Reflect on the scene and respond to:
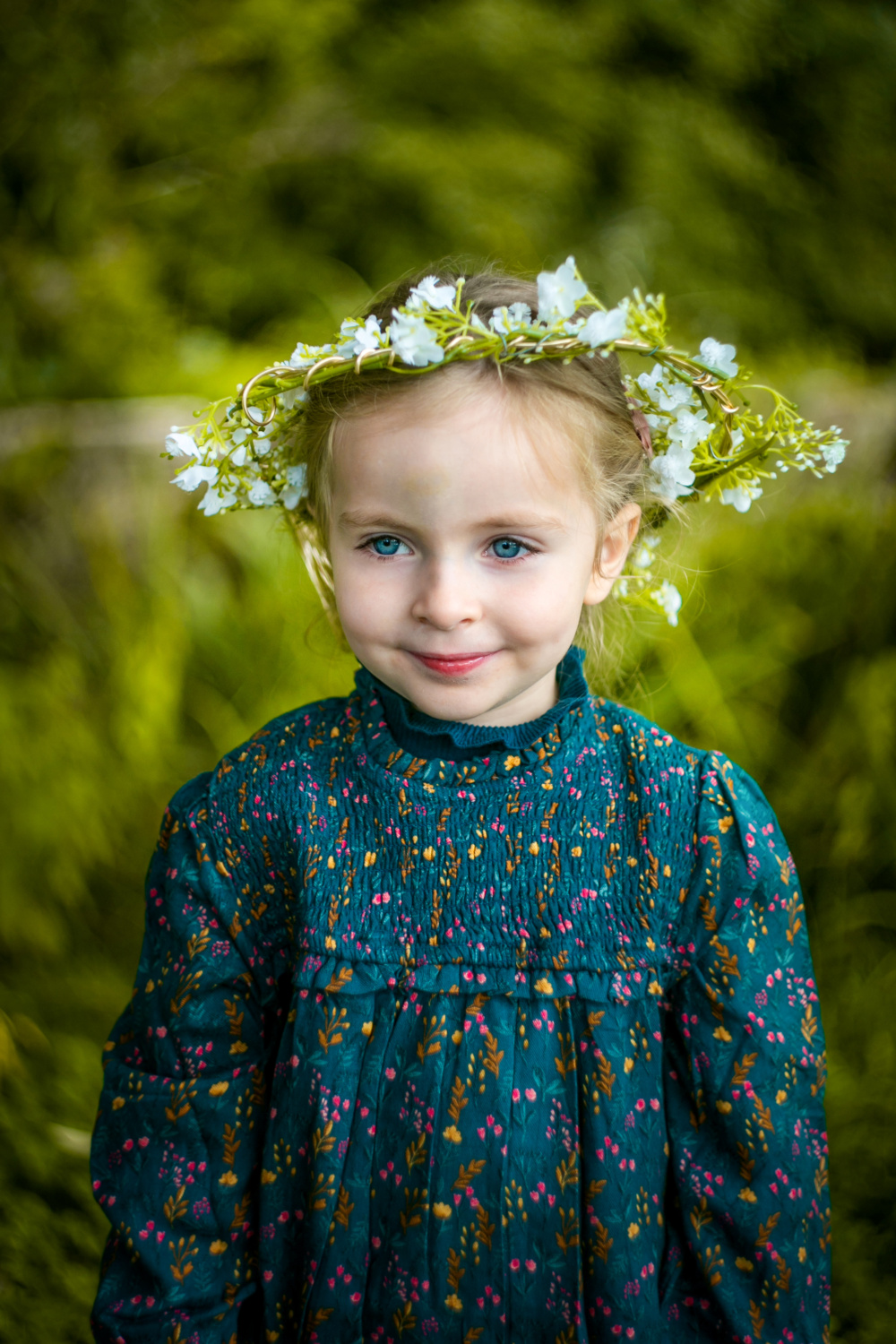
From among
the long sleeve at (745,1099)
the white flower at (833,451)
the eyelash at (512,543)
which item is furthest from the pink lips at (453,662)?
the white flower at (833,451)

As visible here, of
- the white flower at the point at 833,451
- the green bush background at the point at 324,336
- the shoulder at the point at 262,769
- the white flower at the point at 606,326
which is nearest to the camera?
the white flower at the point at 606,326

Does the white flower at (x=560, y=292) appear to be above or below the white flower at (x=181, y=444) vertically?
below

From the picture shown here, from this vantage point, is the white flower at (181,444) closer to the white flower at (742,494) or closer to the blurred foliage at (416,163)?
the white flower at (742,494)

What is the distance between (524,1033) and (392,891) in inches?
8.7

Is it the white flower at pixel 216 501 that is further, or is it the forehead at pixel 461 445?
the white flower at pixel 216 501

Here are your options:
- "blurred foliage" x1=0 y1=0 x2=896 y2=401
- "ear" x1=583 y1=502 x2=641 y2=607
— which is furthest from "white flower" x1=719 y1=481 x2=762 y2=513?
"blurred foliage" x1=0 y1=0 x2=896 y2=401

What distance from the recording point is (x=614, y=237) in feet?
12.1

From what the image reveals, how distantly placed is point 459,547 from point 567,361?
23cm

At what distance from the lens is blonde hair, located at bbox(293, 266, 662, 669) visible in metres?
1.01

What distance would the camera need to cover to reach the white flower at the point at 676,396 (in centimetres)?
109

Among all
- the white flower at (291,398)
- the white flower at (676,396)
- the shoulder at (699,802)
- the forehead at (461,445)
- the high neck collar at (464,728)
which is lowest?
the shoulder at (699,802)

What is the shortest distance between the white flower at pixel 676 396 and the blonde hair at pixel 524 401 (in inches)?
1.6

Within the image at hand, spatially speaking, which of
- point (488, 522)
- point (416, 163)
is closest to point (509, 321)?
point (488, 522)

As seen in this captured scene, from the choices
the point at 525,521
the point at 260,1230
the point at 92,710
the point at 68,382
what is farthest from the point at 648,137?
the point at 260,1230
